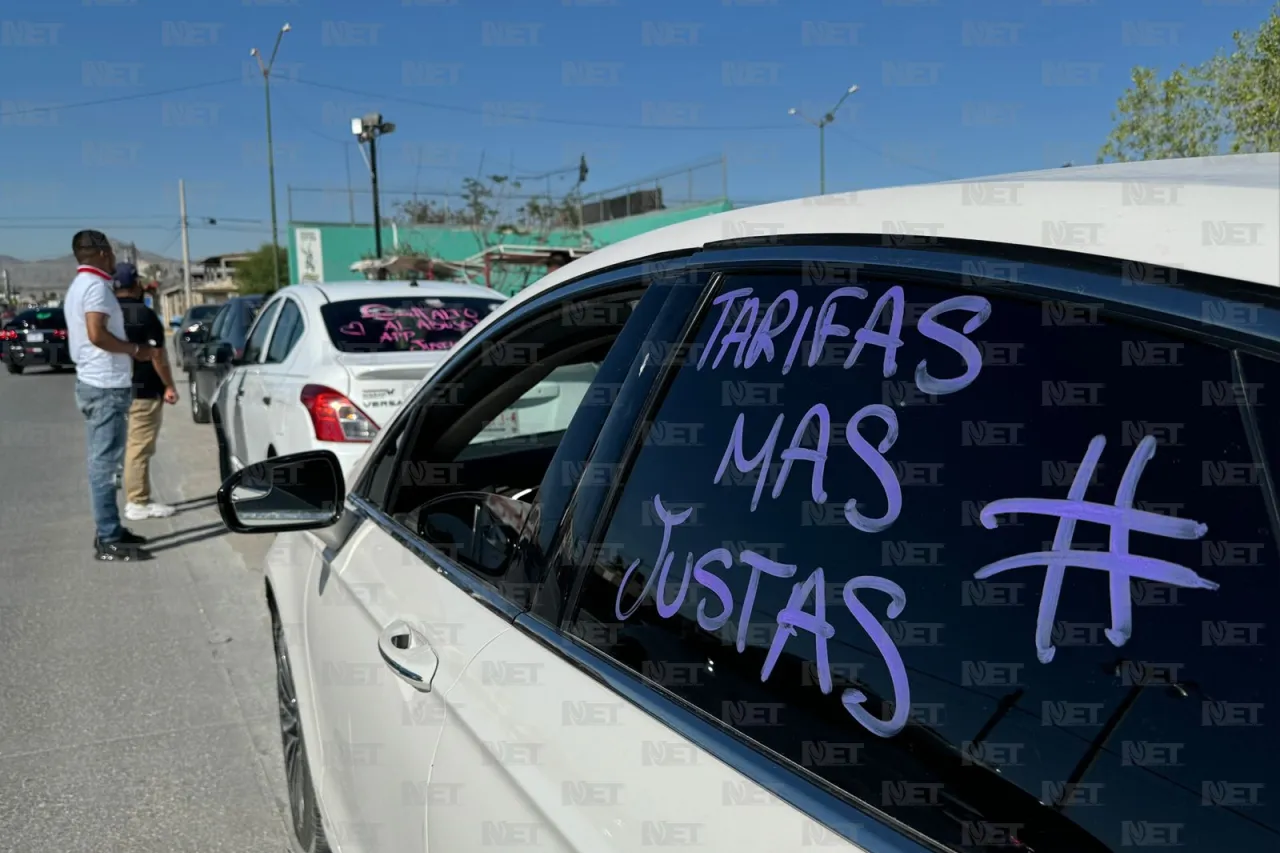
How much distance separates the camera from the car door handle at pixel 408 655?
164 centimetres

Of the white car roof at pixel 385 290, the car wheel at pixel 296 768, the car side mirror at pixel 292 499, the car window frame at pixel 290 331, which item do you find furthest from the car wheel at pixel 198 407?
the car side mirror at pixel 292 499

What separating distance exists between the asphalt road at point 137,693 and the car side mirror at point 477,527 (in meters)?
1.69

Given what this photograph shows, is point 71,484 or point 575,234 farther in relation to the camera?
point 575,234

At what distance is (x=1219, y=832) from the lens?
776 millimetres

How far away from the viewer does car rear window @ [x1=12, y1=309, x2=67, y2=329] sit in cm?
2357

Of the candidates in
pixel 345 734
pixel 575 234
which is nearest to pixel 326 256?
pixel 575 234

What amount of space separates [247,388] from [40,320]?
21212 millimetres

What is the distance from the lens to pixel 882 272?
116cm

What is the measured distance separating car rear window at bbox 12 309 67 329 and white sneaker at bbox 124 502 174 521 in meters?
19.5

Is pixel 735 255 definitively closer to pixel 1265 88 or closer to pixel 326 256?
pixel 1265 88

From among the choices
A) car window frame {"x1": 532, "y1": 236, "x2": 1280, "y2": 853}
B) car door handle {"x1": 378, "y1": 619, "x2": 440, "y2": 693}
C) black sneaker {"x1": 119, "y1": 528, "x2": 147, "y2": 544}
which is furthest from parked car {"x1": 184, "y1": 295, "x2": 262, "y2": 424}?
car window frame {"x1": 532, "y1": 236, "x2": 1280, "y2": 853}

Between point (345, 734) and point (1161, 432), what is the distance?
174 cm

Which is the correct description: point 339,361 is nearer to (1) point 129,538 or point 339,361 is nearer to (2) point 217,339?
(1) point 129,538

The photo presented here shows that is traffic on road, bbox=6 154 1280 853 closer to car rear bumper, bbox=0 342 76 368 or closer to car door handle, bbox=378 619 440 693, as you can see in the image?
car door handle, bbox=378 619 440 693
